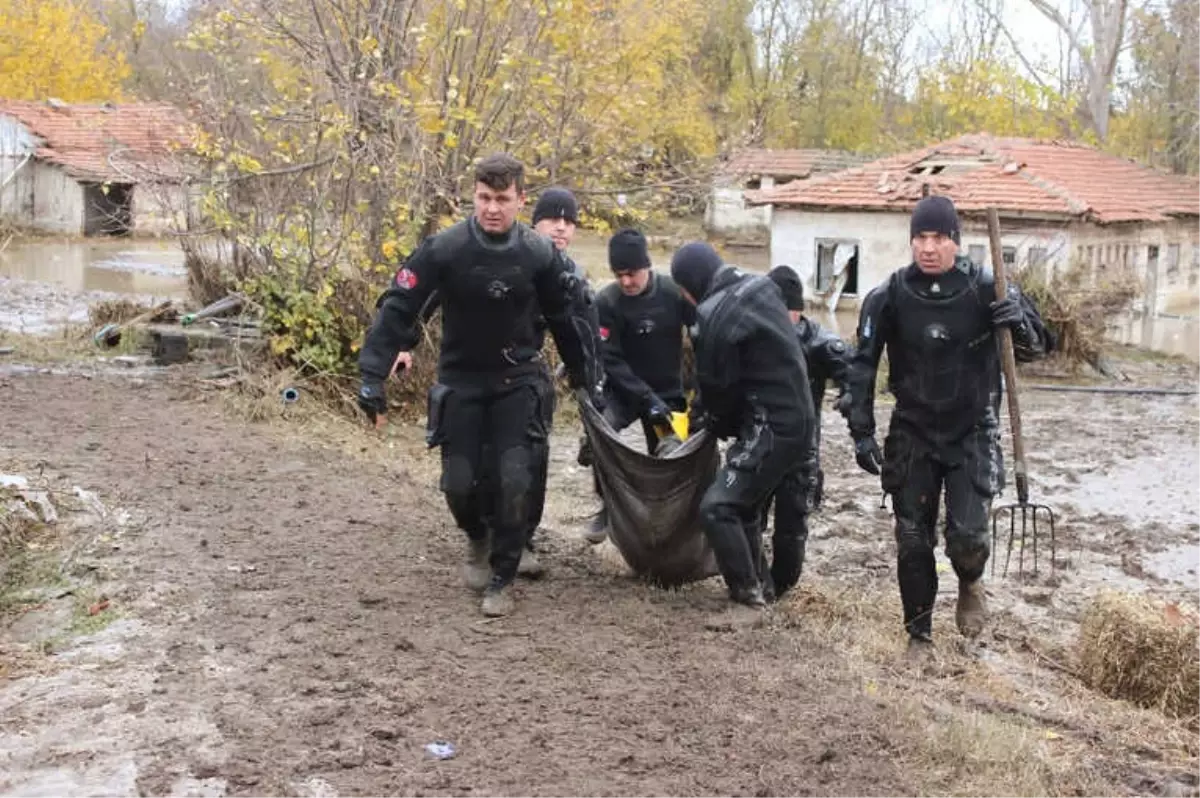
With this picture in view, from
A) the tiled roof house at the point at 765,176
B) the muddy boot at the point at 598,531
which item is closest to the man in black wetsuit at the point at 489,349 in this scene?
the muddy boot at the point at 598,531

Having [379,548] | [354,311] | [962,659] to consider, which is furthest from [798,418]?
[354,311]

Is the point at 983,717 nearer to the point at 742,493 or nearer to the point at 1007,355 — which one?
the point at 742,493

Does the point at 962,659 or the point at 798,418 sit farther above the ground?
the point at 798,418

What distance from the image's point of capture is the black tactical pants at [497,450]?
5.61 meters

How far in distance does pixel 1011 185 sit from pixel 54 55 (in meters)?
36.2

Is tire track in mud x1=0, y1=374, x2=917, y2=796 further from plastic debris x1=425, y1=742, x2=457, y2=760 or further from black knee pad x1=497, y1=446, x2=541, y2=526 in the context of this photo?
black knee pad x1=497, y1=446, x2=541, y2=526

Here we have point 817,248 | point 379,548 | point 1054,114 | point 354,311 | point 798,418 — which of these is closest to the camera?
point 798,418

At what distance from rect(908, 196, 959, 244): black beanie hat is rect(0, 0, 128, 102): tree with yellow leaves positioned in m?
45.4

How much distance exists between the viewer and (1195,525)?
10.3m

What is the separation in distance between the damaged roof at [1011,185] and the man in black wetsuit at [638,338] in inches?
751

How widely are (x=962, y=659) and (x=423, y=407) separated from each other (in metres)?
7.16

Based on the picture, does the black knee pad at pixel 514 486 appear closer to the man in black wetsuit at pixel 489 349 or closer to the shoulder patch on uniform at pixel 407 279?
the man in black wetsuit at pixel 489 349

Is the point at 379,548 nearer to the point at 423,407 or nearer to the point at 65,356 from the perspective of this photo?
the point at 423,407

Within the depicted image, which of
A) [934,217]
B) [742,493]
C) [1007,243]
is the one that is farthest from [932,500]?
[1007,243]
